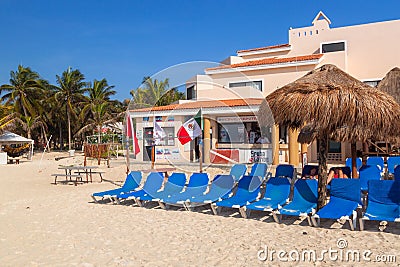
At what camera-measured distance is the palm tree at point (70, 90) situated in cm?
4222

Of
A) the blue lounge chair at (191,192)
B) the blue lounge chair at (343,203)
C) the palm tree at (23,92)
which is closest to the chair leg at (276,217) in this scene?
the blue lounge chair at (343,203)

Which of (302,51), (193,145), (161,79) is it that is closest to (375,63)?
(302,51)

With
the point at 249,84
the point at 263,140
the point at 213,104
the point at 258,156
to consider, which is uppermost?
the point at 249,84

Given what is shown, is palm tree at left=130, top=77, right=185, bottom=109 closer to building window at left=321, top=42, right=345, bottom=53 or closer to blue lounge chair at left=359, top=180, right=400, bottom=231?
blue lounge chair at left=359, top=180, right=400, bottom=231

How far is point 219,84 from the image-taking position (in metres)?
22.9

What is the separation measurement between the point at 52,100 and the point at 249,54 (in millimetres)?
25147

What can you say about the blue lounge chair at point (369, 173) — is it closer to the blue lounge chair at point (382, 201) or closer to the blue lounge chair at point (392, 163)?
the blue lounge chair at point (392, 163)

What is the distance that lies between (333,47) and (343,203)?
1796cm

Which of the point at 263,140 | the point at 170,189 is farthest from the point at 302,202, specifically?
the point at 263,140

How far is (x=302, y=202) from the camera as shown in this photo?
7.66 meters

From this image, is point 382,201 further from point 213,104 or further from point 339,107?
point 213,104

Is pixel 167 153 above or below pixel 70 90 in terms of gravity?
below

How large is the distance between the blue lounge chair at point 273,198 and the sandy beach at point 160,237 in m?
0.24

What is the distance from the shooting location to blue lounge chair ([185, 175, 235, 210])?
8.55m
